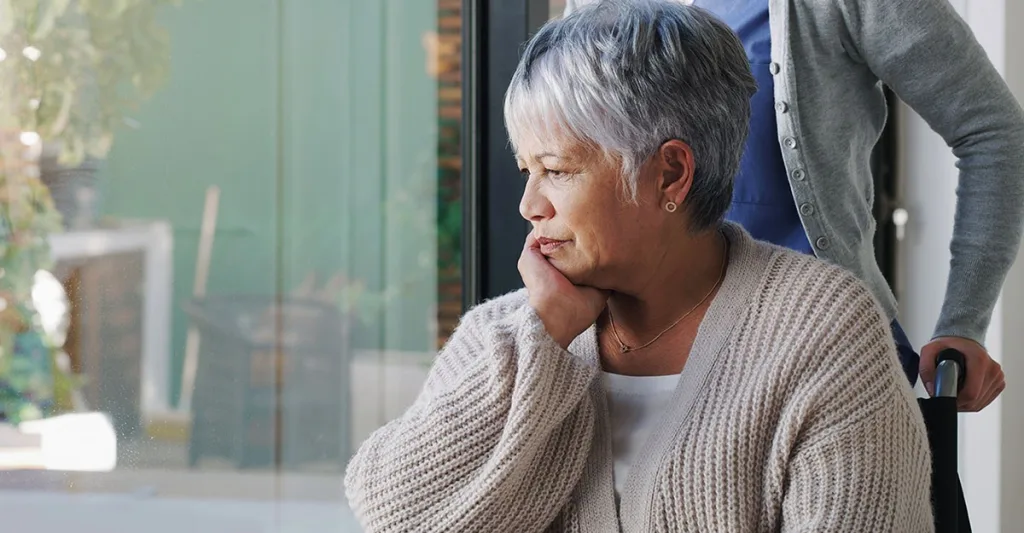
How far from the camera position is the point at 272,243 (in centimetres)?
219

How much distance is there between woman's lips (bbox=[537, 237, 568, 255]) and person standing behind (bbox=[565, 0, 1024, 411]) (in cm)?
37

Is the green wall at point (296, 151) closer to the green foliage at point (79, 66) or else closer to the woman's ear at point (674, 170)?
the green foliage at point (79, 66)

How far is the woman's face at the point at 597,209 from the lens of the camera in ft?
4.76

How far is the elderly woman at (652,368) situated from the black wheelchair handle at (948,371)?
0.57 ft

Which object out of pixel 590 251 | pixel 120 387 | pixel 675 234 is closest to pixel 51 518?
pixel 120 387

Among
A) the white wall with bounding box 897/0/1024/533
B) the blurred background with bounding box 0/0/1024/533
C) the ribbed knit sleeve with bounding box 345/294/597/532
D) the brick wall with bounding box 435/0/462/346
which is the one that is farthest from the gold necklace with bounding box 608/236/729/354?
the white wall with bounding box 897/0/1024/533

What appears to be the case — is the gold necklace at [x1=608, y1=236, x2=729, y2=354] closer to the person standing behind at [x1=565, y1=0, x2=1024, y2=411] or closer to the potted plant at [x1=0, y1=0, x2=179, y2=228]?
the person standing behind at [x1=565, y1=0, x2=1024, y2=411]

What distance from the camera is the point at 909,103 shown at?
163 cm

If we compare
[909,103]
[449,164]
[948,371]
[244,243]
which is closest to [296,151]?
[244,243]

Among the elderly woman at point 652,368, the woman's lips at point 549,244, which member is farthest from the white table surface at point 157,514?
the woman's lips at point 549,244

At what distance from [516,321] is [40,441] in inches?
28.2

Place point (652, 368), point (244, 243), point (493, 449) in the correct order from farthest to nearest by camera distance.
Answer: point (244, 243) < point (652, 368) < point (493, 449)

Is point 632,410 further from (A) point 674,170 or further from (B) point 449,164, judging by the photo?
(B) point 449,164

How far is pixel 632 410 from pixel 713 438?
0.51 feet
